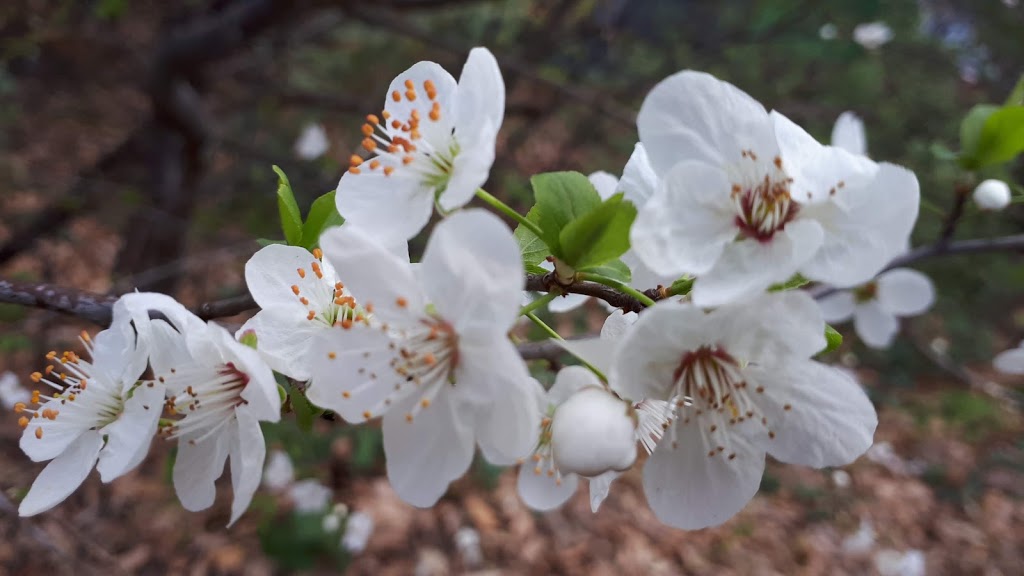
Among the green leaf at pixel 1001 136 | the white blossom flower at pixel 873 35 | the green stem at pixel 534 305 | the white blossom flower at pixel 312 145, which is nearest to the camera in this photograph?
the green stem at pixel 534 305

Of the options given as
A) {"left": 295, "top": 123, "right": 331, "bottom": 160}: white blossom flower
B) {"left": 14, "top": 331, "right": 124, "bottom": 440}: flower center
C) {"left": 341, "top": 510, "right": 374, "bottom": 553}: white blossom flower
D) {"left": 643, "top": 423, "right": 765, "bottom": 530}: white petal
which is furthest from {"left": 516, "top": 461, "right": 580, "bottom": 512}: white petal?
{"left": 295, "top": 123, "right": 331, "bottom": 160}: white blossom flower

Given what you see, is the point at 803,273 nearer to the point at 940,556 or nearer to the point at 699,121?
the point at 699,121

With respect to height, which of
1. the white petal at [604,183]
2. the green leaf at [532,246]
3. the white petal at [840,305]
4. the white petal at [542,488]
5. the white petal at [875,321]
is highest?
the green leaf at [532,246]

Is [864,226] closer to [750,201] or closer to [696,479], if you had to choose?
[750,201]

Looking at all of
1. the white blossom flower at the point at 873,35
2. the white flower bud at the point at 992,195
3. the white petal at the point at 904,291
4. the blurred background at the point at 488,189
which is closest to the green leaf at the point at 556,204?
the white flower bud at the point at 992,195

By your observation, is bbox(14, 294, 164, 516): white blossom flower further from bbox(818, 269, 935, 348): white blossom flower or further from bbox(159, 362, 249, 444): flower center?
bbox(818, 269, 935, 348): white blossom flower

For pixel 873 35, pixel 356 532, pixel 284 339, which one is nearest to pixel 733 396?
pixel 284 339

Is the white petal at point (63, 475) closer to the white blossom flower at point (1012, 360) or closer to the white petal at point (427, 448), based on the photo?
the white petal at point (427, 448)
